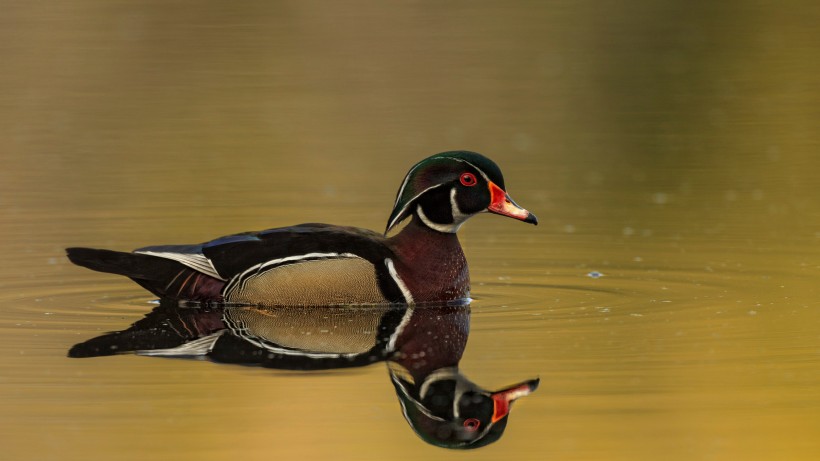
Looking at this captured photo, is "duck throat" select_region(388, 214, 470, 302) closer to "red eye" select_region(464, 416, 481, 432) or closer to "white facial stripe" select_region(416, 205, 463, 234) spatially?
"white facial stripe" select_region(416, 205, 463, 234)

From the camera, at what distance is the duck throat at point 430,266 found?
11000 mm

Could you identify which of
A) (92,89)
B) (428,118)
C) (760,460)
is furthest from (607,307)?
(92,89)

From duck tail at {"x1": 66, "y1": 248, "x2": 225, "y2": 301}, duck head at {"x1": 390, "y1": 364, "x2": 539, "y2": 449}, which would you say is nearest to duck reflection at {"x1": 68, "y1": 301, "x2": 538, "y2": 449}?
duck head at {"x1": 390, "y1": 364, "x2": 539, "y2": 449}

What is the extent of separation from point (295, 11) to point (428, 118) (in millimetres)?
8896

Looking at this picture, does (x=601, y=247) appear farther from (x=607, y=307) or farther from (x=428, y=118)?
(x=428, y=118)

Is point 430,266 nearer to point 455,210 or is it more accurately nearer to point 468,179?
point 455,210

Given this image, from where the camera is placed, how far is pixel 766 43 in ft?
79.9

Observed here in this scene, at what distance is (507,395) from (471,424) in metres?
0.48

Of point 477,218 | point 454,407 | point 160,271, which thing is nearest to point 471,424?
point 454,407

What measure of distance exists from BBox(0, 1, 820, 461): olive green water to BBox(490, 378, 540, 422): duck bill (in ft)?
0.24

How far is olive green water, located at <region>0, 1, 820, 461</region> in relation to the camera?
7656mm

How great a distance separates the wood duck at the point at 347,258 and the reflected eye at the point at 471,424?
322 cm

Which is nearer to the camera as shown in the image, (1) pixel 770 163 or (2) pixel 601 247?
(2) pixel 601 247

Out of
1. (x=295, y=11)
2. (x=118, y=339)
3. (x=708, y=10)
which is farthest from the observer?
(x=295, y=11)
